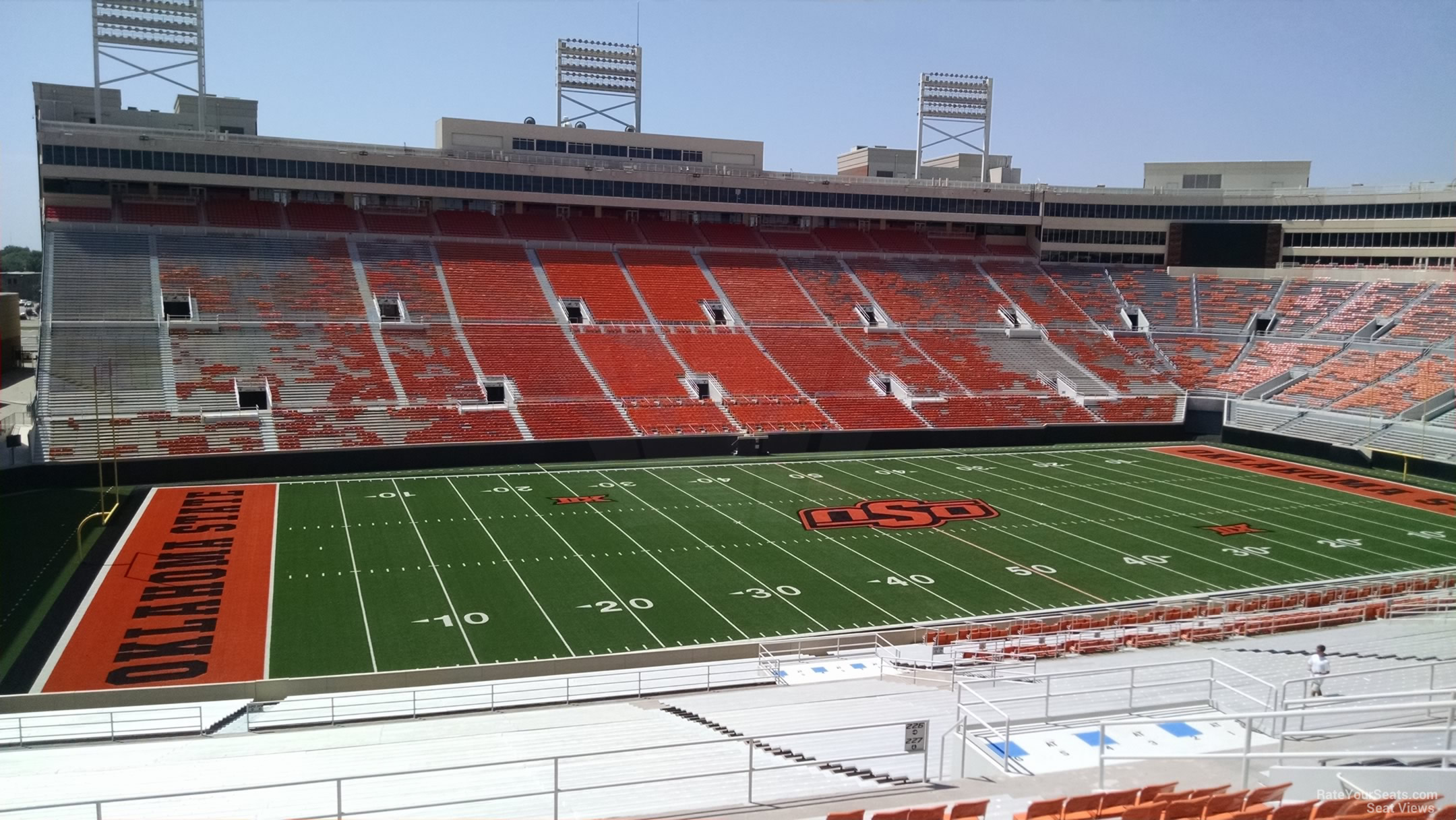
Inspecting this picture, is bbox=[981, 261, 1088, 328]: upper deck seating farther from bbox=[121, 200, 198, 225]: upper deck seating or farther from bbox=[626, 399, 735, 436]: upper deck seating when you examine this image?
bbox=[121, 200, 198, 225]: upper deck seating

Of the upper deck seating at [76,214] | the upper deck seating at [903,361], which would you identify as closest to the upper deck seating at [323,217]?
the upper deck seating at [76,214]

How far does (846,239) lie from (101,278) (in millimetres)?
31357

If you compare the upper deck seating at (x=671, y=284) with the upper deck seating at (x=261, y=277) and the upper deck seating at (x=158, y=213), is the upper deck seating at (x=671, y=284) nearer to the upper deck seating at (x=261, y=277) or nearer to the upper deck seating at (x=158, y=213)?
the upper deck seating at (x=261, y=277)

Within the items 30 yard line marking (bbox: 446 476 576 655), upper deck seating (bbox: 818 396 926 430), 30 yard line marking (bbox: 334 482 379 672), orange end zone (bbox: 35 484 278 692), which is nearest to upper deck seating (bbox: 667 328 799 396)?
upper deck seating (bbox: 818 396 926 430)

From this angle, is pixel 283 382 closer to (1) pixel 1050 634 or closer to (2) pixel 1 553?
(2) pixel 1 553

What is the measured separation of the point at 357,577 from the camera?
2023 cm

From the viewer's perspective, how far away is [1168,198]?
50.2 meters

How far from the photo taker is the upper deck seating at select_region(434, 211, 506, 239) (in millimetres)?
43594

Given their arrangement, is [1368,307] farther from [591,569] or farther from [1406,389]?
[591,569]

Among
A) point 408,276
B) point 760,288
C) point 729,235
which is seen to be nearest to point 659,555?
point 408,276

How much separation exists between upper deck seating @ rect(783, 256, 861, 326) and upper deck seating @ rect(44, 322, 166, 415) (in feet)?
82.8

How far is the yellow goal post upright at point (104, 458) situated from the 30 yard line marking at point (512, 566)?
7947 millimetres

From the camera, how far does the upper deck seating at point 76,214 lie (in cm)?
3750

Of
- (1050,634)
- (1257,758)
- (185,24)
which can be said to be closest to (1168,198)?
(1050,634)
